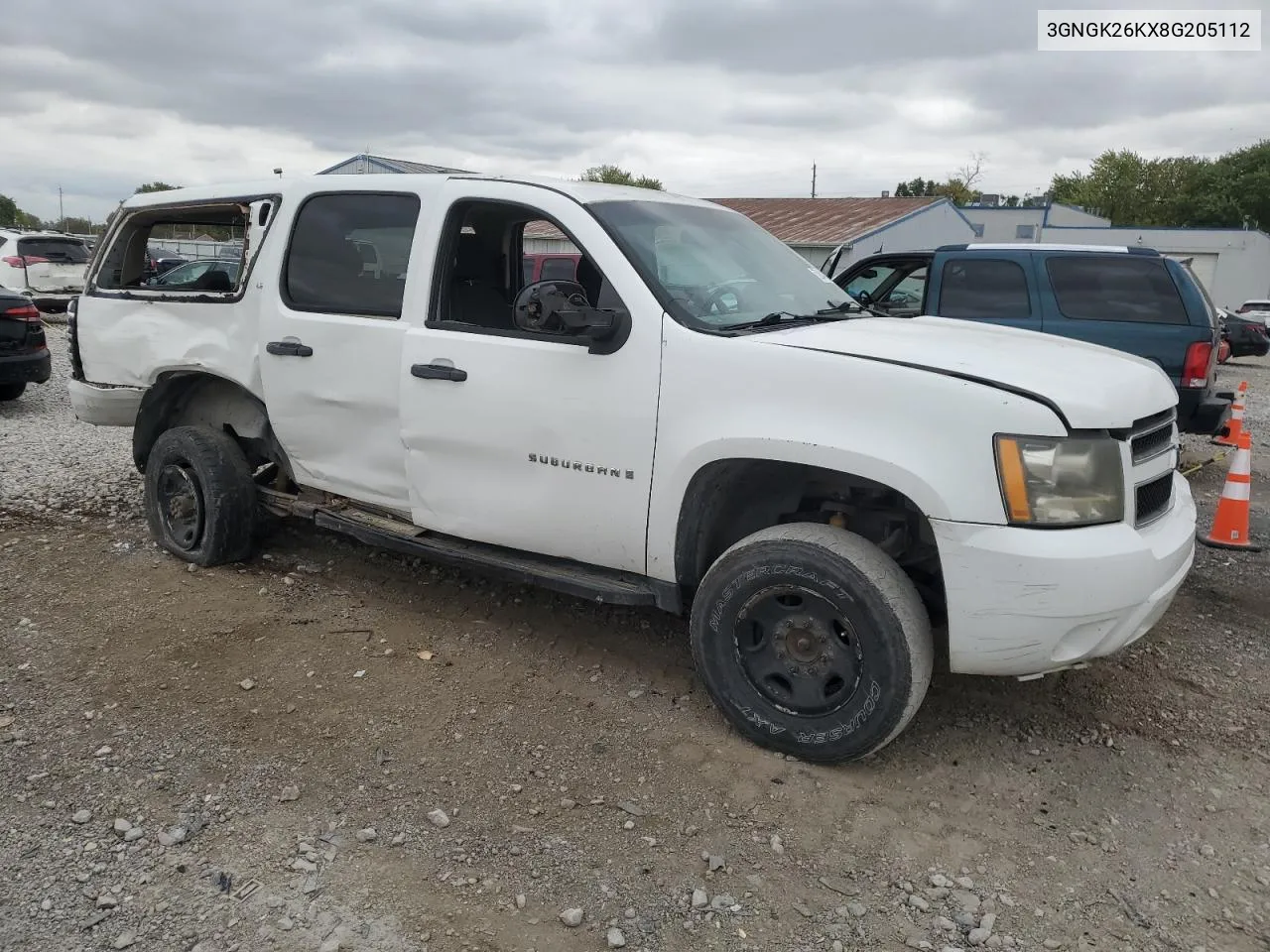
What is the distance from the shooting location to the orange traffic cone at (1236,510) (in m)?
5.58

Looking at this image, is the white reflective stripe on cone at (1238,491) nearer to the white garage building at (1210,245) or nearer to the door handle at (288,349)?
the door handle at (288,349)

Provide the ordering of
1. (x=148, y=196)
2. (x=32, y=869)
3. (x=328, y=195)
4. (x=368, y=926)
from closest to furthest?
1. (x=368, y=926)
2. (x=32, y=869)
3. (x=328, y=195)
4. (x=148, y=196)

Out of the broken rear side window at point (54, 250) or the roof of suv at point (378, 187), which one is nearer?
the roof of suv at point (378, 187)

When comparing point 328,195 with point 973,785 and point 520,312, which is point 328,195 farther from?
point 973,785

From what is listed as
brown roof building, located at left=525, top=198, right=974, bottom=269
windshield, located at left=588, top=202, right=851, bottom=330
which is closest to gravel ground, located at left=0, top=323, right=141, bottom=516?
windshield, located at left=588, top=202, right=851, bottom=330

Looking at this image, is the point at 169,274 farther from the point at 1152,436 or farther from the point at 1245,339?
the point at 1245,339

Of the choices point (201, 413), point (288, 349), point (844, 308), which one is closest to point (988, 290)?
point (844, 308)

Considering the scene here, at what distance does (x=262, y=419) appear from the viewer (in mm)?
4926

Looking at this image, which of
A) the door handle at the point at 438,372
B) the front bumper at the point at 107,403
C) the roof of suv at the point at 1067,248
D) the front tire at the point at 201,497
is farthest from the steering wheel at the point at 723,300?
the roof of suv at the point at 1067,248

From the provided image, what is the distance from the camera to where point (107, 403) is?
5.41 meters

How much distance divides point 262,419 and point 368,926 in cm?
305

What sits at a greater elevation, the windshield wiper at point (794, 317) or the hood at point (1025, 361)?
the windshield wiper at point (794, 317)

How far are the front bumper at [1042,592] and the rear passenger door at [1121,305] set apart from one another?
496cm

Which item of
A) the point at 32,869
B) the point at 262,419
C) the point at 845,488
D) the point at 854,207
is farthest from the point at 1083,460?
the point at 854,207
